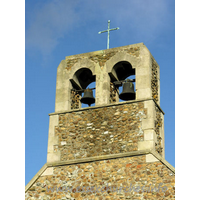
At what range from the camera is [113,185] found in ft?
43.7

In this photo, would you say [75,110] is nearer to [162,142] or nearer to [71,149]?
[71,149]

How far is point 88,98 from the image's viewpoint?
1571 cm

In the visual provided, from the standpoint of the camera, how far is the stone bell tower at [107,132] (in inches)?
525

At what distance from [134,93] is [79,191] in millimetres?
3473

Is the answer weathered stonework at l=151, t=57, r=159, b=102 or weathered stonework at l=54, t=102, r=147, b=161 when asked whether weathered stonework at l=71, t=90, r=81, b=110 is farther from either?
weathered stonework at l=151, t=57, r=159, b=102

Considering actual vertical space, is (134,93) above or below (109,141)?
above

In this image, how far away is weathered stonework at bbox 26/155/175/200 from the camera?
12898 millimetres

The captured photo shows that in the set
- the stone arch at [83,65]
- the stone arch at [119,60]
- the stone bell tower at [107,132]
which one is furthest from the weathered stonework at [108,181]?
the stone arch at [83,65]

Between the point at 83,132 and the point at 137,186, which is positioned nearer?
the point at 137,186

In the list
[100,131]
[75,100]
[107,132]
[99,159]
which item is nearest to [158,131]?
[107,132]

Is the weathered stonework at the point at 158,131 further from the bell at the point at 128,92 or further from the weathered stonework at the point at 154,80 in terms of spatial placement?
the bell at the point at 128,92

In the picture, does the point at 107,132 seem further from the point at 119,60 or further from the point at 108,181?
the point at 119,60

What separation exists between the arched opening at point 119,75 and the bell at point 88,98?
661 millimetres
